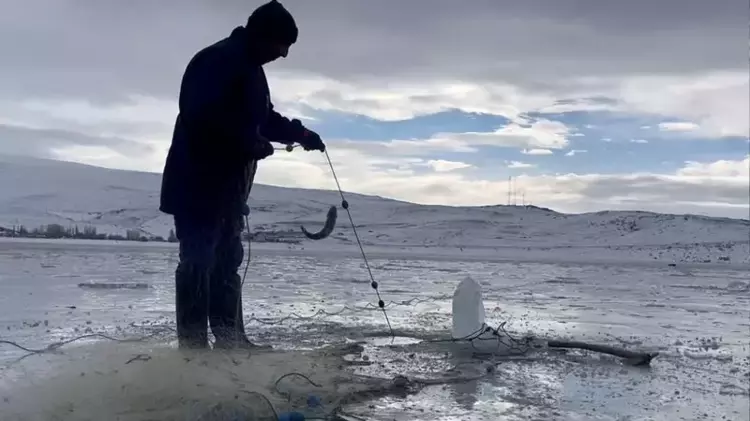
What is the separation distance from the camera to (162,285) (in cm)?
848

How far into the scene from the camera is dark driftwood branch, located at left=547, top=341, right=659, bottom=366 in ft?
12.9

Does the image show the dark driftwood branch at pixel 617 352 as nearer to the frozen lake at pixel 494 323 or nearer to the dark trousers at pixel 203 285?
the frozen lake at pixel 494 323

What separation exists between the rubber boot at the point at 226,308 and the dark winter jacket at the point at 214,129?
16.7 inches

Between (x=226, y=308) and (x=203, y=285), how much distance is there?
25 cm

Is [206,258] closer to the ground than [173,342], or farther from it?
farther from it

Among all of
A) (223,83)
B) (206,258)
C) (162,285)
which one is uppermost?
(223,83)

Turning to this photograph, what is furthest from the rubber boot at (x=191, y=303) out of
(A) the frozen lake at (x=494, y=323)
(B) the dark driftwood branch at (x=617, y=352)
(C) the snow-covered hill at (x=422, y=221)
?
(C) the snow-covered hill at (x=422, y=221)

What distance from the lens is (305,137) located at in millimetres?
4383

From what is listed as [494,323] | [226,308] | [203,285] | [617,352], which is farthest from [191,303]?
[494,323]

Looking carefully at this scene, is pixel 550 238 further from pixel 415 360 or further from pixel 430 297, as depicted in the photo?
pixel 415 360

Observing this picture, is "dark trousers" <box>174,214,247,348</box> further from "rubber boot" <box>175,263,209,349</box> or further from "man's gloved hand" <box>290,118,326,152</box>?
"man's gloved hand" <box>290,118,326,152</box>

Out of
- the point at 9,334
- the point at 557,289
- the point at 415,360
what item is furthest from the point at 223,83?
the point at 557,289

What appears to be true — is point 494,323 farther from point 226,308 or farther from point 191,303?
point 191,303

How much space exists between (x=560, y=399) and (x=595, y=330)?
2.63 m
